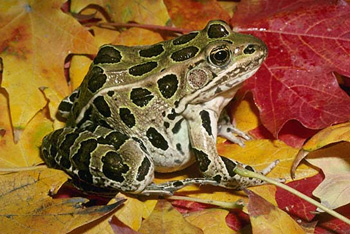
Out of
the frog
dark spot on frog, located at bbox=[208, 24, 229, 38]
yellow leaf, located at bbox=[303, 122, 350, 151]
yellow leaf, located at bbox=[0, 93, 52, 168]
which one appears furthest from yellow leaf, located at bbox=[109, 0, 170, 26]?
yellow leaf, located at bbox=[303, 122, 350, 151]

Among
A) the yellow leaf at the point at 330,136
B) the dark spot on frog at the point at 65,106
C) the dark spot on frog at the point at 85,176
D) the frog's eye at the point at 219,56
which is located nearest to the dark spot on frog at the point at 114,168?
the dark spot on frog at the point at 85,176

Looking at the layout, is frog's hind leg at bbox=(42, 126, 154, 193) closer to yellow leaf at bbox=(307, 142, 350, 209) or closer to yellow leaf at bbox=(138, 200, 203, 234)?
yellow leaf at bbox=(138, 200, 203, 234)

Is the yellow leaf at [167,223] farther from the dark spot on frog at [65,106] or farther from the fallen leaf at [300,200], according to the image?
the dark spot on frog at [65,106]

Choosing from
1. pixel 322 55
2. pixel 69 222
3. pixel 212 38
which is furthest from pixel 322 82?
pixel 69 222

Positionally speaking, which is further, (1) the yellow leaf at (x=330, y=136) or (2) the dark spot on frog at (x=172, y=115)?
(2) the dark spot on frog at (x=172, y=115)

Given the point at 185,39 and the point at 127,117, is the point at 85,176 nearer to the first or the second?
the point at 127,117

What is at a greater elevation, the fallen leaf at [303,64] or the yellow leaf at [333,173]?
the fallen leaf at [303,64]

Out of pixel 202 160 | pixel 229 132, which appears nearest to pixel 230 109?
pixel 229 132
